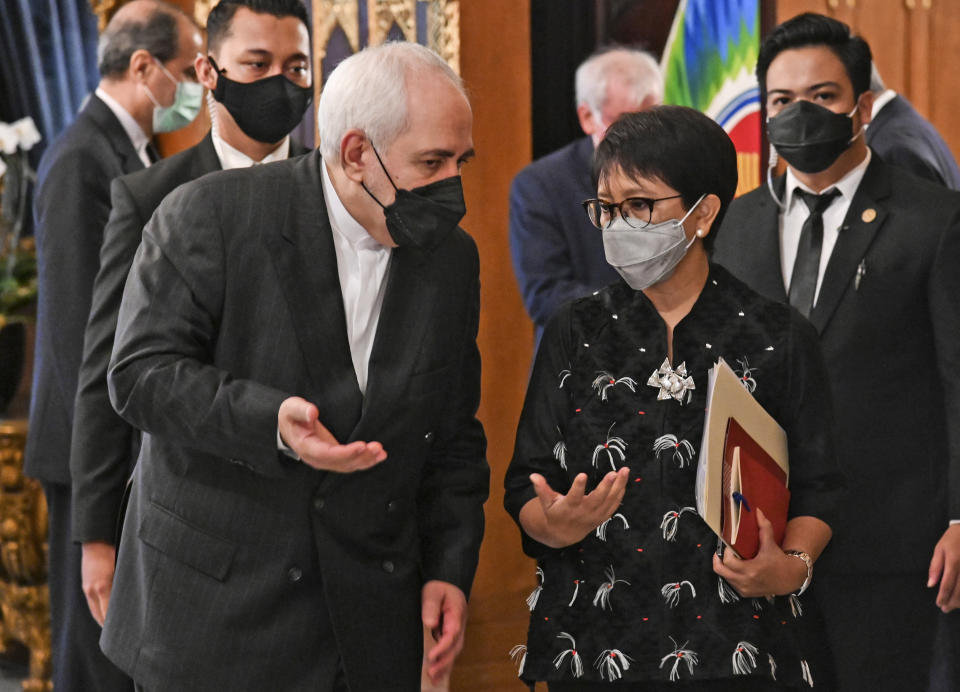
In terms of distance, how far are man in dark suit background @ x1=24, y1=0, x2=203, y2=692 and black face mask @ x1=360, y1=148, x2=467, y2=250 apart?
4.46 ft

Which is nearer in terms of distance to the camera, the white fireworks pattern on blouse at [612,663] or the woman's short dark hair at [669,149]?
the white fireworks pattern on blouse at [612,663]

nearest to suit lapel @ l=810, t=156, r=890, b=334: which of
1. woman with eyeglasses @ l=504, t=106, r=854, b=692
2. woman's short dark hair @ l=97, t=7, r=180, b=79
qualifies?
woman with eyeglasses @ l=504, t=106, r=854, b=692

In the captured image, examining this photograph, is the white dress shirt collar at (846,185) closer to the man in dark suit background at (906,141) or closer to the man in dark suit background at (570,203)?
the man in dark suit background at (906,141)

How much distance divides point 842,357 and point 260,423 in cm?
152

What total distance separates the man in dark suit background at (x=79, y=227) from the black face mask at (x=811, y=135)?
5.21ft

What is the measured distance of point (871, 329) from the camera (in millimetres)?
2828

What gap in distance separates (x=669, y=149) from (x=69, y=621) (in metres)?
2.21

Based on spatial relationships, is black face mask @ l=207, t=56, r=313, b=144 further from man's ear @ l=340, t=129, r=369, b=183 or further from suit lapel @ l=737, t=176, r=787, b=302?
suit lapel @ l=737, t=176, r=787, b=302

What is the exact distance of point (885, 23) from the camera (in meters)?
5.80

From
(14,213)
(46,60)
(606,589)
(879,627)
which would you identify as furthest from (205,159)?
(46,60)

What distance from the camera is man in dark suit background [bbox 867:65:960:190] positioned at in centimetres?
370

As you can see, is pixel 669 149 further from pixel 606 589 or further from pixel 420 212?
pixel 606 589

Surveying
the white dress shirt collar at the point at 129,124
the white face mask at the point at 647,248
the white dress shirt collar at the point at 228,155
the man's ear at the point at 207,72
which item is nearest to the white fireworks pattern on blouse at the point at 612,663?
the white face mask at the point at 647,248

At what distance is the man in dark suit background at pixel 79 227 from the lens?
3113mm
